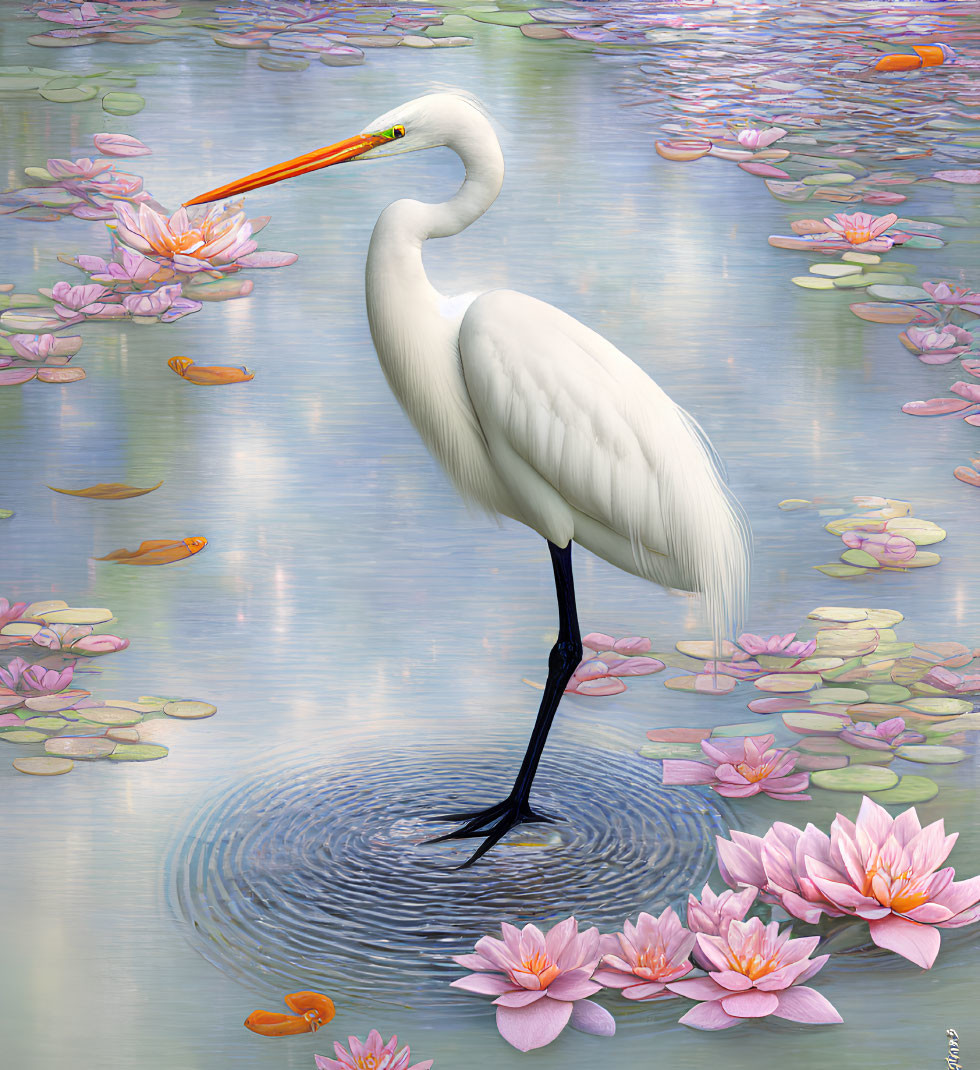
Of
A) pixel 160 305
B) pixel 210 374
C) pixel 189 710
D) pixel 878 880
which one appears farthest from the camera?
pixel 160 305

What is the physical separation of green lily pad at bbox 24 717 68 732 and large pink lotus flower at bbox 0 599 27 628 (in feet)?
0.64

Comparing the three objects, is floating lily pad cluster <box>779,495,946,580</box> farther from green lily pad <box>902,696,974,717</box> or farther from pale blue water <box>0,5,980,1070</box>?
green lily pad <box>902,696,974,717</box>

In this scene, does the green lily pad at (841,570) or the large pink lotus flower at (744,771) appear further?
the green lily pad at (841,570)

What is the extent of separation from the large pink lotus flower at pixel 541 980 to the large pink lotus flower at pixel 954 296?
4.65ft

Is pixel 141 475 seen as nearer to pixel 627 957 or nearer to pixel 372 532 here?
pixel 372 532

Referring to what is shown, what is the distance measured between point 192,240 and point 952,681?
4.71ft

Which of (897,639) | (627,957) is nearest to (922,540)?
(897,639)

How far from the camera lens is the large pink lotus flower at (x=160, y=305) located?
2.23 m

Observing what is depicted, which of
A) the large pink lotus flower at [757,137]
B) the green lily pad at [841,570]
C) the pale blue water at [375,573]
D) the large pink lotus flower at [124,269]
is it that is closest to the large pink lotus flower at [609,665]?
the pale blue water at [375,573]

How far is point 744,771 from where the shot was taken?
4.82 ft

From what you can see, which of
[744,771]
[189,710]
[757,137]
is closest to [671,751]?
[744,771]

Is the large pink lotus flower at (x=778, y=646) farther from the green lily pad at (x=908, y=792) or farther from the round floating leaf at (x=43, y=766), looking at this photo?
the round floating leaf at (x=43, y=766)

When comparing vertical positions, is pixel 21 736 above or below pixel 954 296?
below
